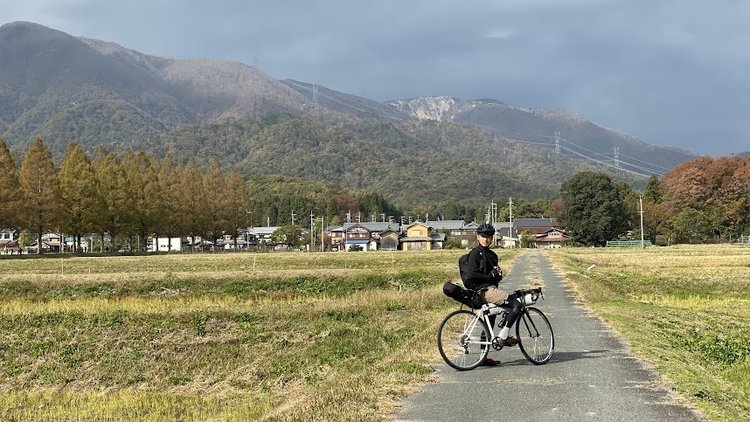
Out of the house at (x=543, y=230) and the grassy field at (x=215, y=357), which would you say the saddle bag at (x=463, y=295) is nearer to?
the grassy field at (x=215, y=357)

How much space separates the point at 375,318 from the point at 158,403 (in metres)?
7.89

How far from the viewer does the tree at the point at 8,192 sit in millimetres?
60312

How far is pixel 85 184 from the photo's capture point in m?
69.9

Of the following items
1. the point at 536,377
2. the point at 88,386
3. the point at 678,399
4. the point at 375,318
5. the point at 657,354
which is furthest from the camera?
the point at 375,318

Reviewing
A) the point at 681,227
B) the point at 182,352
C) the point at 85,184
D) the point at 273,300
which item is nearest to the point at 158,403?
Answer: the point at 182,352

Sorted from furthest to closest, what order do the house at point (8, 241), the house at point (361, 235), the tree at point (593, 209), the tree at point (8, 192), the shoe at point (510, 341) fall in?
the house at point (361, 235)
the house at point (8, 241)
the tree at point (593, 209)
the tree at point (8, 192)
the shoe at point (510, 341)

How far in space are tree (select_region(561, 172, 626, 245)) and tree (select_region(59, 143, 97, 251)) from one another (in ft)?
225

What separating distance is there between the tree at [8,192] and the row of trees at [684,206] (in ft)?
250

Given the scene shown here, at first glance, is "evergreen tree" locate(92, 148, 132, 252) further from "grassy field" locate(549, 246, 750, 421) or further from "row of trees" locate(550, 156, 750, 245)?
"row of trees" locate(550, 156, 750, 245)

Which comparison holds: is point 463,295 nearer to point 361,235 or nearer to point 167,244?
point 167,244

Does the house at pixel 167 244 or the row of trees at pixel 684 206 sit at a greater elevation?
the row of trees at pixel 684 206

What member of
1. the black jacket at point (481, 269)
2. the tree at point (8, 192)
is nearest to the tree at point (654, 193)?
the tree at point (8, 192)

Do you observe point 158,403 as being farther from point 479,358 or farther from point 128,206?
point 128,206

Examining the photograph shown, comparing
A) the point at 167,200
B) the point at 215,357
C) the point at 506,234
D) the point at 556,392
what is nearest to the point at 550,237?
the point at 506,234
